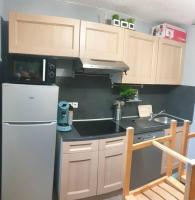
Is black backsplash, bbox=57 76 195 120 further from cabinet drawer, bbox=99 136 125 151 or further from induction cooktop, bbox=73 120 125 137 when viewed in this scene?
cabinet drawer, bbox=99 136 125 151

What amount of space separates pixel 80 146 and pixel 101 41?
115 centimetres

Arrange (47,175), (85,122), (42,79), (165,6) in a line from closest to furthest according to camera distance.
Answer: (42,79)
(47,175)
(165,6)
(85,122)

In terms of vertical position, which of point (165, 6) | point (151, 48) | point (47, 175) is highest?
point (165, 6)

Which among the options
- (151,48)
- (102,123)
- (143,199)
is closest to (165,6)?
(151,48)

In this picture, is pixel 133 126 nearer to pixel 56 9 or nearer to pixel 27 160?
pixel 27 160

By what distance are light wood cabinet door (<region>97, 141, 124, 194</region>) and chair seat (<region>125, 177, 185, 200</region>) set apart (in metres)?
0.75

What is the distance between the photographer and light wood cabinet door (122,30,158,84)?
231 centimetres

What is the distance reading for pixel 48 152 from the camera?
190 cm

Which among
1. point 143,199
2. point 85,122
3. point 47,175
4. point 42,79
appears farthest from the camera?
point 85,122

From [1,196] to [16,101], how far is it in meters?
0.95

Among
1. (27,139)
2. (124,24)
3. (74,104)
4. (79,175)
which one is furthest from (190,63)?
(27,139)

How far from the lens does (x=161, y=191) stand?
4.46ft

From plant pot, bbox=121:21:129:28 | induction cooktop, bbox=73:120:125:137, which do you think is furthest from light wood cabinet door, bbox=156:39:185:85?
induction cooktop, bbox=73:120:125:137

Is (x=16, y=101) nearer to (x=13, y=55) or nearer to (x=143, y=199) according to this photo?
(x=13, y=55)
